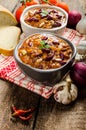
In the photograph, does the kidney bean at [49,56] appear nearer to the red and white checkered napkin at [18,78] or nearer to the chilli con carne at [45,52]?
the chilli con carne at [45,52]

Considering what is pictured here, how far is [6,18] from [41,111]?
64 centimetres

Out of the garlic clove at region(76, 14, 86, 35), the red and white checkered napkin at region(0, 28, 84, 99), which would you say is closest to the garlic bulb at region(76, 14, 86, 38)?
the garlic clove at region(76, 14, 86, 35)

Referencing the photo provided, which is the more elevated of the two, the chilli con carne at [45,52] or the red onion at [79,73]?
the chilli con carne at [45,52]

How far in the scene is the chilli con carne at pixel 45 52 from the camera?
1270 mm

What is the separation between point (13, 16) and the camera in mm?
1685

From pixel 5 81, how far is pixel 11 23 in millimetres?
440

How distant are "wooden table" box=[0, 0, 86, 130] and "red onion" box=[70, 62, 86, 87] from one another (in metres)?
0.04

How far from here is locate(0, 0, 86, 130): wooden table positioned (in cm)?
116

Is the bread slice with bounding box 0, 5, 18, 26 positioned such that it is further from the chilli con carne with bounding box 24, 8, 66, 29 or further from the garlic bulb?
the garlic bulb

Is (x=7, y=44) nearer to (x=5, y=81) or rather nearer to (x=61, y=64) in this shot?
(x=5, y=81)

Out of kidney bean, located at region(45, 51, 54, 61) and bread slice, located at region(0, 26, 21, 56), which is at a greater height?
kidney bean, located at region(45, 51, 54, 61)

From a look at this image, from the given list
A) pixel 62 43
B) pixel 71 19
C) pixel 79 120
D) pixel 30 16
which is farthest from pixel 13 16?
pixel 79 120

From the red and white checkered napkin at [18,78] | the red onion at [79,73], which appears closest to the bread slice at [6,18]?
the red and white checkered napkin at [18,78]

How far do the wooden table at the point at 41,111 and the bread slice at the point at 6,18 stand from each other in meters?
0.43
